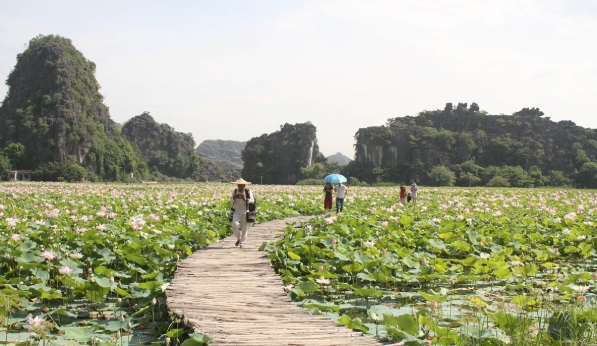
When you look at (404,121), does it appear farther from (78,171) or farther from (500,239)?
(500,239)

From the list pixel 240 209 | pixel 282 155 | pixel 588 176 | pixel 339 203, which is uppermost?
→ pixel 282 155

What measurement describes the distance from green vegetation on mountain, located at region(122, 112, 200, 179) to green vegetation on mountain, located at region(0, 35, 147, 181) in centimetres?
2597

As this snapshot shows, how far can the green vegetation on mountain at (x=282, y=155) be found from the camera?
7256cm

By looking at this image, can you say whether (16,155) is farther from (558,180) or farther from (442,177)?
(558,180)

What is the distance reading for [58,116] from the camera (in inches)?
2016

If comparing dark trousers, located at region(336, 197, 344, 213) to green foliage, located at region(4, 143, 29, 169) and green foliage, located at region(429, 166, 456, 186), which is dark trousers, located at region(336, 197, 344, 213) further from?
green foliage, located at region(429, 166, 456, 186)

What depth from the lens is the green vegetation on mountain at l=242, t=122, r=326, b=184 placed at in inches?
2857

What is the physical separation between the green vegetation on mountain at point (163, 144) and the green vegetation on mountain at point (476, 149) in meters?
28.6

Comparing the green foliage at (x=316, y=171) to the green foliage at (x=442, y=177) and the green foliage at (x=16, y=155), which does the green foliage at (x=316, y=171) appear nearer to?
the green foliage at (x=442, y=177)

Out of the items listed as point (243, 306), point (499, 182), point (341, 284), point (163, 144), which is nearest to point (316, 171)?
point (499, 182)

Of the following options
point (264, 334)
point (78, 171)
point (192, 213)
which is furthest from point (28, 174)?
point (264, 334)

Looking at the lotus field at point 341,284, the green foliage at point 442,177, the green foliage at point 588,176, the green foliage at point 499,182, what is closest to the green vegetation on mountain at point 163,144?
the green foliage at point 442,177

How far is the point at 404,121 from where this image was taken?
79312mm

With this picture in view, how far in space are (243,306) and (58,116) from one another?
52445 millimetres
